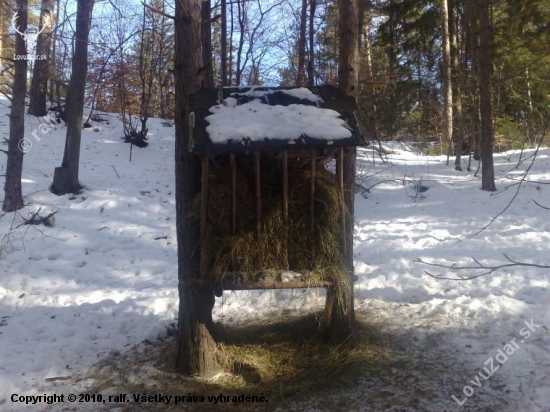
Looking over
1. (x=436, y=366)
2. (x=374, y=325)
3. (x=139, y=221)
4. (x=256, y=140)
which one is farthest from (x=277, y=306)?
(x=139, y=221)

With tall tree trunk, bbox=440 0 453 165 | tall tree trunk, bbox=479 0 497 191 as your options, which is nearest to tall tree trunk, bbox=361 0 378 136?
tall tree trunk, bbox=440 0 453 165

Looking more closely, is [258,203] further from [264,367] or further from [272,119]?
[264,367]

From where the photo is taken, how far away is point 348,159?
5.32m

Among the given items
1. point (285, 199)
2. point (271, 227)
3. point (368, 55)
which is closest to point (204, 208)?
point (271, 227)

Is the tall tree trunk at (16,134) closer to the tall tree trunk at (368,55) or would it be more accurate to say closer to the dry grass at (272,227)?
the dry grass at (272,227)

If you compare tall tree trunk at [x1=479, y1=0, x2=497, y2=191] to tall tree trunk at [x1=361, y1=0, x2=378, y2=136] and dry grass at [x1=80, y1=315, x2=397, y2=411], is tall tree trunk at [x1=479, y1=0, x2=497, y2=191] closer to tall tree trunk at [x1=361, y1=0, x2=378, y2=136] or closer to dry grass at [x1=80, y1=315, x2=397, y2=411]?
tall tree trunk at [x1=361, y1=0, x2=378, y2=136]

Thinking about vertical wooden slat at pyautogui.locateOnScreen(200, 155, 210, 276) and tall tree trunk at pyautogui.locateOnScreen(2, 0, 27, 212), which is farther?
tall tree trunk at pyautogui.locateOnScreen(2, 0, 27, 212)

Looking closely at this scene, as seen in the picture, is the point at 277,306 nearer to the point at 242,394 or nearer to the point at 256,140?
the point at 242,394

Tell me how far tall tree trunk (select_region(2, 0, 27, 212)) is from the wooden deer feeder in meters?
6.72

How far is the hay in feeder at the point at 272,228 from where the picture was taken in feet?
14.9

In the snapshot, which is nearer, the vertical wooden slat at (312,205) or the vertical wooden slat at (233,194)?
the vertical wooden slat at (233,194)

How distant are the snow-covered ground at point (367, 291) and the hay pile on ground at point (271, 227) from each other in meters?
1.17

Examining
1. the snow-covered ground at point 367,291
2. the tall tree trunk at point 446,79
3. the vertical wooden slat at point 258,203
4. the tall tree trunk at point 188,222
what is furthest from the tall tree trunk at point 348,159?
the tall tree trunk at point 446,79

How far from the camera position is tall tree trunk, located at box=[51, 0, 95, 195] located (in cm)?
1141
